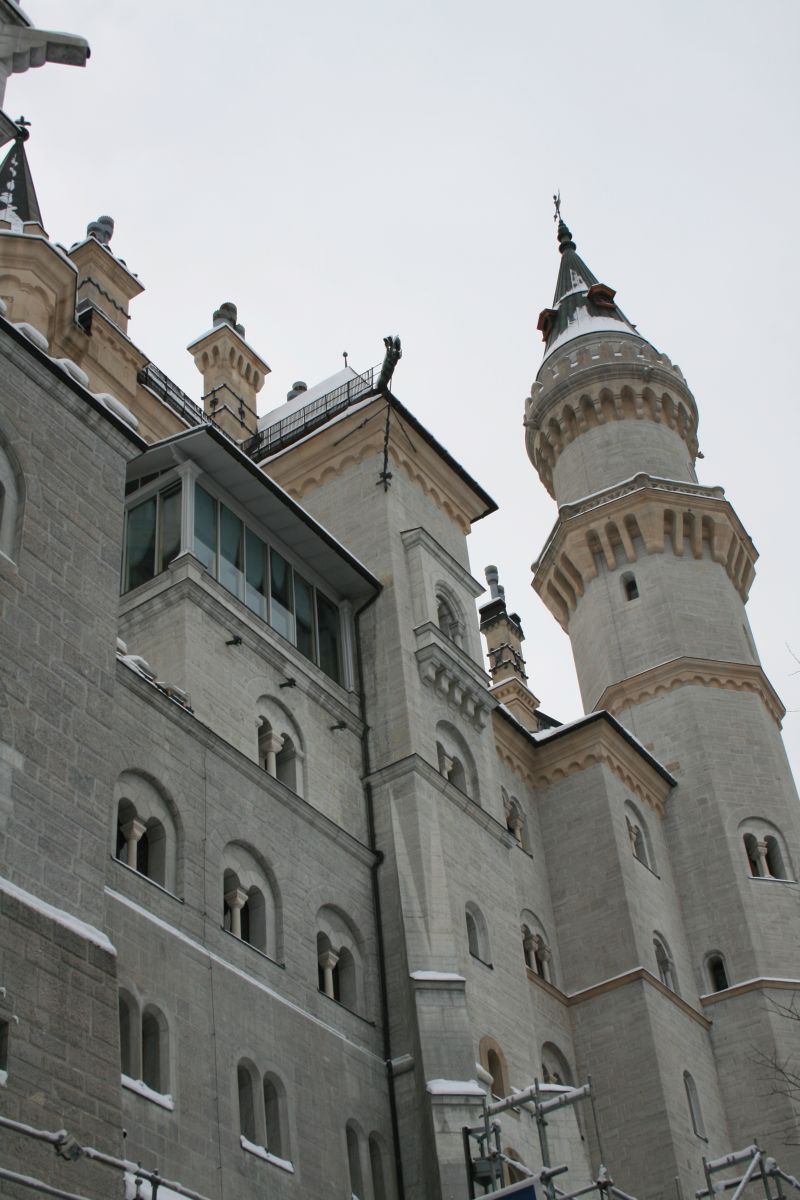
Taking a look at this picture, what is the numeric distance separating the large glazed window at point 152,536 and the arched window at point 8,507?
7.44 metres

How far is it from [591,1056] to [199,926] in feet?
40.9

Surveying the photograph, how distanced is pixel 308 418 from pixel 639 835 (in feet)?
39.2

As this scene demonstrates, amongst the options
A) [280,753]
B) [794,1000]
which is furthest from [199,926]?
[794,1000]

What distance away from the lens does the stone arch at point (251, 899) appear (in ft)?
73.6

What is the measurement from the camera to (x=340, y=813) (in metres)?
26.2

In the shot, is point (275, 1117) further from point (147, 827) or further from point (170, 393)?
point (170, 393)

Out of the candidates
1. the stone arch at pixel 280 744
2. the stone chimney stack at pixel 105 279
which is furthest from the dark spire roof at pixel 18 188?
the stone arch at pixel 280 744

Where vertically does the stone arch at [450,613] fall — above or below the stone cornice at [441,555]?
below

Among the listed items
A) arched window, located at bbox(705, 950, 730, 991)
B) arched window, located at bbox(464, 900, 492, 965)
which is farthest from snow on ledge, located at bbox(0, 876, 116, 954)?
arched window, located at bbox(705, 950, 730, 991)

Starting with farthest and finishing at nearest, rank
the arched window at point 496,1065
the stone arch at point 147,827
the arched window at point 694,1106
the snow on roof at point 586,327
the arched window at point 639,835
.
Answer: the snow on roof at point 586,327, the arched window at point 639,835, the arched window at point 694,1106, the arched window at point 496,1065, the stone arch at point 147,827

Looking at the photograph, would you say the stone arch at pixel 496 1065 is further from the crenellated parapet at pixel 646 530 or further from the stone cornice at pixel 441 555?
the crenellated parapet at pixel 646 530

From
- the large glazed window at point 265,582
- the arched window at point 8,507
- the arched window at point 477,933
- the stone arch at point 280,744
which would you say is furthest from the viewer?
the arched window at point 477,933

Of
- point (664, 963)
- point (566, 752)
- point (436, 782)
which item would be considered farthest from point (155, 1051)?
point (566, 752)

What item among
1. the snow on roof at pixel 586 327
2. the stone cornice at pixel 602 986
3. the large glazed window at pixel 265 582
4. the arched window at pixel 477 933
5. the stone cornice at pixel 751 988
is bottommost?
the arched window at pixel 477 933
